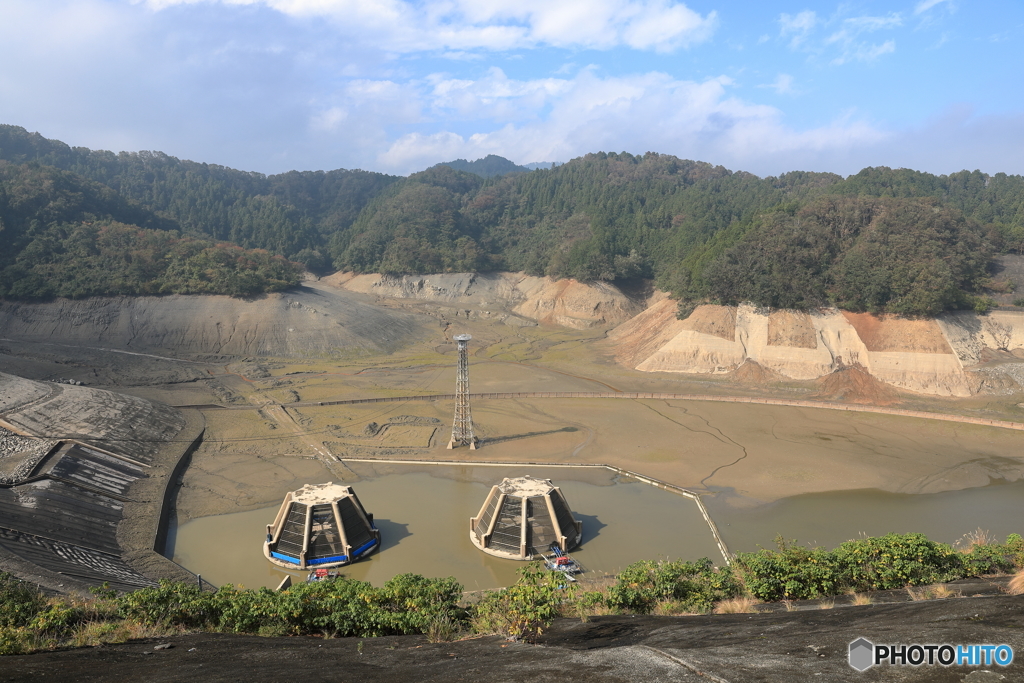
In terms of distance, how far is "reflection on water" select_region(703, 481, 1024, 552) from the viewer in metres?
24.5

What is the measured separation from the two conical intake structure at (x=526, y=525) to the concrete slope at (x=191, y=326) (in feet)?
134

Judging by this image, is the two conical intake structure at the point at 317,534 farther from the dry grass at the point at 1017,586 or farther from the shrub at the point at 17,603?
the dry grass at the point at 1017,586

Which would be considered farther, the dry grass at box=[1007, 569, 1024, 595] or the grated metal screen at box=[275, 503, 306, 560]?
the grated metal screen at box=[275, 503, 306, 560]

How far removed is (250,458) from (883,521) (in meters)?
31.2

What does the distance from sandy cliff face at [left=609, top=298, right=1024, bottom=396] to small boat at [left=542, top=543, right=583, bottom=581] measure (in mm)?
31564

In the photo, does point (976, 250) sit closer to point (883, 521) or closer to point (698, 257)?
point (698, 257)

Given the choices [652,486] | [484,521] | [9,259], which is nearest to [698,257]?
[652,486]

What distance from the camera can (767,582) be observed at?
46.8 feet

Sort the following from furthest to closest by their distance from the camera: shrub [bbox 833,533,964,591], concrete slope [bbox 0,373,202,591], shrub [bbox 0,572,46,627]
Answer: concrete slope [bbox 0,373,202,591] < shrub [bbox 833,533,964,591] < shrub [bbox 0,572,46,627]

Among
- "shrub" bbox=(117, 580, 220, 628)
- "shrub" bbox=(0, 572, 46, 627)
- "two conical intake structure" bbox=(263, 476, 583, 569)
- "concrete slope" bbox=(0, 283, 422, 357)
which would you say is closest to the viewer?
"shrub" bbox=(0, 572, 46, 627)

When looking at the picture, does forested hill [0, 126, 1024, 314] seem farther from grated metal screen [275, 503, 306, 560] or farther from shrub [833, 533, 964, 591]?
grated metal screen [275, 503, 306, 560]

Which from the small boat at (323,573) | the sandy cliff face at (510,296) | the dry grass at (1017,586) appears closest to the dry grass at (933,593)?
the dry grass at (1017,586)

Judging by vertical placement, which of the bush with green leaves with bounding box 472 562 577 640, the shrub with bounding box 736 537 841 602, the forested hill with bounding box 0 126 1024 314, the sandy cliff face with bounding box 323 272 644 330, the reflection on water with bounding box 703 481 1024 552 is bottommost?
the reflection on water with bounding box 703 481 1024 552

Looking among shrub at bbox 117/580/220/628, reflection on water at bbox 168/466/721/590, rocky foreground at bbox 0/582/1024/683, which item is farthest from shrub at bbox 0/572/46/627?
reflection on water at bbox 168/466/721/590
